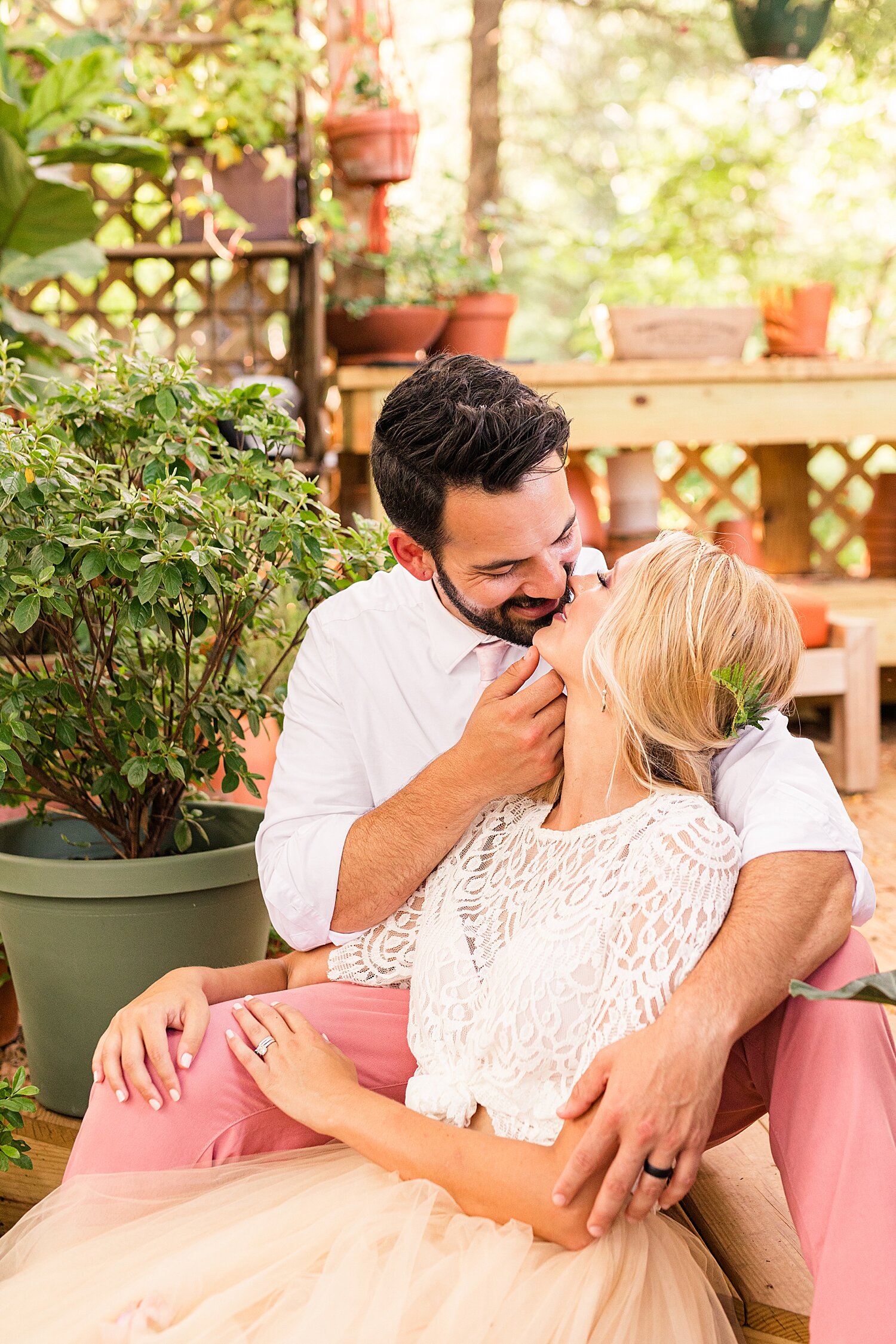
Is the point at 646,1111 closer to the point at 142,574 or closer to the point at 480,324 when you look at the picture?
the point at 142,574

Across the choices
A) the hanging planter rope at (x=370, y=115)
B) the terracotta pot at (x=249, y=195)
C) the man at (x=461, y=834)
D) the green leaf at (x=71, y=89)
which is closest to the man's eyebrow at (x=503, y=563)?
the man at (x=461, y=834)

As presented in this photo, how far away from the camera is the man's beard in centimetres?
165

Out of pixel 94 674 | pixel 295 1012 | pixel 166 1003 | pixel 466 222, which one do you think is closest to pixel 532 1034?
pixel 295 1012

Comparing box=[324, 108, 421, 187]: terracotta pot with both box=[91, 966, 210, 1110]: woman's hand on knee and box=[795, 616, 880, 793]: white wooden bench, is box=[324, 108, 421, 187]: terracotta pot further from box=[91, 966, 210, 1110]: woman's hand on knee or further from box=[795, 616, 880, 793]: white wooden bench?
box=[91, 966, 210, 1110]: woman's hand on knee

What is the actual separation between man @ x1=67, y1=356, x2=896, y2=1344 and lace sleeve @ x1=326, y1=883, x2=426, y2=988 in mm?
27

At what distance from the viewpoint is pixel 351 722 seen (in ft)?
5.61

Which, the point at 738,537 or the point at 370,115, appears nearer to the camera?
the point at 370,115

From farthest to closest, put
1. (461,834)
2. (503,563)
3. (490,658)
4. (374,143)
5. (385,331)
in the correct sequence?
(385,331)
(374,143)
(490,658)
(503,563)
(461,834)

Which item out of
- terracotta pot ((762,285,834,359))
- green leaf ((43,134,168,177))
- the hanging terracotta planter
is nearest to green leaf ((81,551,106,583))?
green leaf ((43,134,168,177))

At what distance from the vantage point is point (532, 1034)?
50.6 inches

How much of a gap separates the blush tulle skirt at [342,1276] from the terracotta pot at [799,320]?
367cm

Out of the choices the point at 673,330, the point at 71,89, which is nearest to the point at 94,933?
the point at 71,89

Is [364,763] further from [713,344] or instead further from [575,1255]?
[713,344]

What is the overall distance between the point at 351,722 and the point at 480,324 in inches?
107
